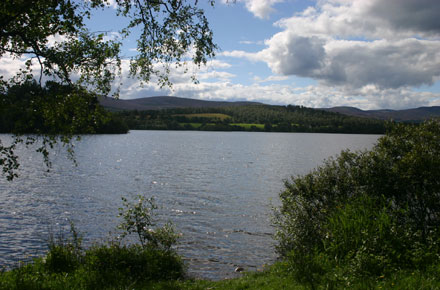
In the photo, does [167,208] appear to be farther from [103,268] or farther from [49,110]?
[49,110]

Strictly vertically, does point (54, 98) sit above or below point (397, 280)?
above

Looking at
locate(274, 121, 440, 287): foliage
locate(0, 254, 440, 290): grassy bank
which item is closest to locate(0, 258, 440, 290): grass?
locate(0, 254, 440, 290): grassy bank

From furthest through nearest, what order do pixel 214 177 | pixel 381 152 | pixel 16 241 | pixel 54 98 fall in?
pixel 214 177, pixel 16 241, pixel 381 152, pixel 54 98

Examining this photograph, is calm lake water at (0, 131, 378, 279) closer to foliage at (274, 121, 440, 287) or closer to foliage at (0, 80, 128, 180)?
foliage at (274, 121, 440, 287)

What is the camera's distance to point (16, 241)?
17.9m

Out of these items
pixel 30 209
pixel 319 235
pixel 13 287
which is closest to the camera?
pixel 13 287

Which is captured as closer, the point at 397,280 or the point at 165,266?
the point at 397,280

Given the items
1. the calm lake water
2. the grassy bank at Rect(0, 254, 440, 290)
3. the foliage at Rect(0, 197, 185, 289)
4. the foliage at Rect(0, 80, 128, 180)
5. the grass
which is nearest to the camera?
the grass

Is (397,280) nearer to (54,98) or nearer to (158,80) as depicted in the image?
(158,80)

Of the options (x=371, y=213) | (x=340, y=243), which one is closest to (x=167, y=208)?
(x=340, y=243)

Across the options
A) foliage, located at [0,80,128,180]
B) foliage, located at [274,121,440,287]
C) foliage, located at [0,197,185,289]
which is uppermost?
foliage, located at [0,80,128,180]

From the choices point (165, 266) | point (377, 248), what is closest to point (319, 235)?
point (377, 248)

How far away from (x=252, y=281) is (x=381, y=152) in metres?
8.59

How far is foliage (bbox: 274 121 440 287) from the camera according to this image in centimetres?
1061
